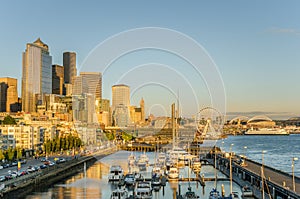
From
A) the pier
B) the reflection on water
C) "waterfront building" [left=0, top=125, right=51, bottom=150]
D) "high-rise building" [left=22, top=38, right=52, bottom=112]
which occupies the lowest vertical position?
the reflection on water

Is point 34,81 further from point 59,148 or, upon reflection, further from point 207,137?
point 59,148

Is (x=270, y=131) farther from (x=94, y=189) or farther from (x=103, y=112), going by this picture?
(x=94, y=189)

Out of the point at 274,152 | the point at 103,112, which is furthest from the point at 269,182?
the point at 103,112

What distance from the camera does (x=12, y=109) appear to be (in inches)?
5059

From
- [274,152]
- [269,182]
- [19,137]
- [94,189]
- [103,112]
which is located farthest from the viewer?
[103,112]

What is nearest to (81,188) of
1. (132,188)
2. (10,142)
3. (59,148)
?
(132,188)

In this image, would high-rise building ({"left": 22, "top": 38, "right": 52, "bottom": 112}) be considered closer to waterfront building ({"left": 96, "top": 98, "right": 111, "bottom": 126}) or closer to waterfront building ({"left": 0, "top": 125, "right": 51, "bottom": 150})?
waterfront building ({"left": 96, "top": 98, "right": 111, "bottom": 126})

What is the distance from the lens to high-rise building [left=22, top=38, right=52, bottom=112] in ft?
422

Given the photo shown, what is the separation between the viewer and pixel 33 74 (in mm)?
131125

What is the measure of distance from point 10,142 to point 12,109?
85.8m

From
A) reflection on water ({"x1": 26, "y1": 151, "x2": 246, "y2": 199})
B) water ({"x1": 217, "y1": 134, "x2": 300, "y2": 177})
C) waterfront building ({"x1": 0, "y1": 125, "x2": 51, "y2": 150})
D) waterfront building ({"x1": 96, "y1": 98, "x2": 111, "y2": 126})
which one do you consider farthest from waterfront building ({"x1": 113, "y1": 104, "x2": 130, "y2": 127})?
reflection on water ({"x1": 26, "y1": 151, "x2": 246, "y2": 199})

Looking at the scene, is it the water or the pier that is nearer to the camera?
the pier

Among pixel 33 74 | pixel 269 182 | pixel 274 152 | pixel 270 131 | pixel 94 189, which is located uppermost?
pixel 33 74

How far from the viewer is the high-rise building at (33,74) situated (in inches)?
5059
